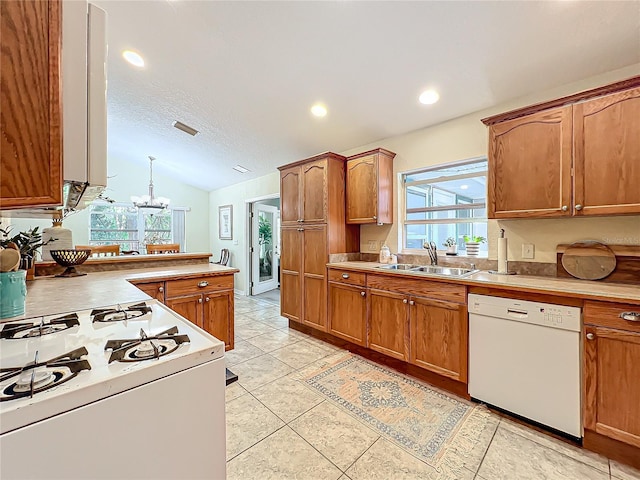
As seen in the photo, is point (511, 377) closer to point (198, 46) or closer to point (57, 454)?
point (57, 454)

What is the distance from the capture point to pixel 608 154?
1.73 m

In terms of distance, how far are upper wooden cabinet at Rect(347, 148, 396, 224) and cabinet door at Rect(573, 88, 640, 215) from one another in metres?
1.60

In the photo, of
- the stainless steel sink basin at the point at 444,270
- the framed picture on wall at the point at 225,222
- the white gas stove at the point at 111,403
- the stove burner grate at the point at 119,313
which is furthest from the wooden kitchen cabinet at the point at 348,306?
the framed picture on wall at the point at 225,222

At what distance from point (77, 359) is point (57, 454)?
9.3 inches

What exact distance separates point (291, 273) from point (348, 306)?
99 cm

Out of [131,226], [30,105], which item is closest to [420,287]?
[30,105]

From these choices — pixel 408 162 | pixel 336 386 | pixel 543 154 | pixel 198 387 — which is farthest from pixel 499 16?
pixel 336 386

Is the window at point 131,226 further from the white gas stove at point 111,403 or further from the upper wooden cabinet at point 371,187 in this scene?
the white gas stove at point 111,403

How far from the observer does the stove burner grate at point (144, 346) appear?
0.76m

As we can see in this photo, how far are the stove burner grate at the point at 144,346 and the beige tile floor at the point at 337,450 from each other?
3.51 ft

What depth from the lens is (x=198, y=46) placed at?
7.66ft

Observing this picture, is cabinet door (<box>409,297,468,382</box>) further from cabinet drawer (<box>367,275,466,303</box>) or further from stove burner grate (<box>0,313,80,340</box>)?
stove burner grate (<box>0,313,80,340</box>)

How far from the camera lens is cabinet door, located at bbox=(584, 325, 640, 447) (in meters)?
1.46

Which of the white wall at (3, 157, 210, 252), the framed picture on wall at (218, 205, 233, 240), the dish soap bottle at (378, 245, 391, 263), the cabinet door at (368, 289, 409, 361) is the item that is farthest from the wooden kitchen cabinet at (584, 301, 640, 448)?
the white wall at (3, 157, 210, 252)
